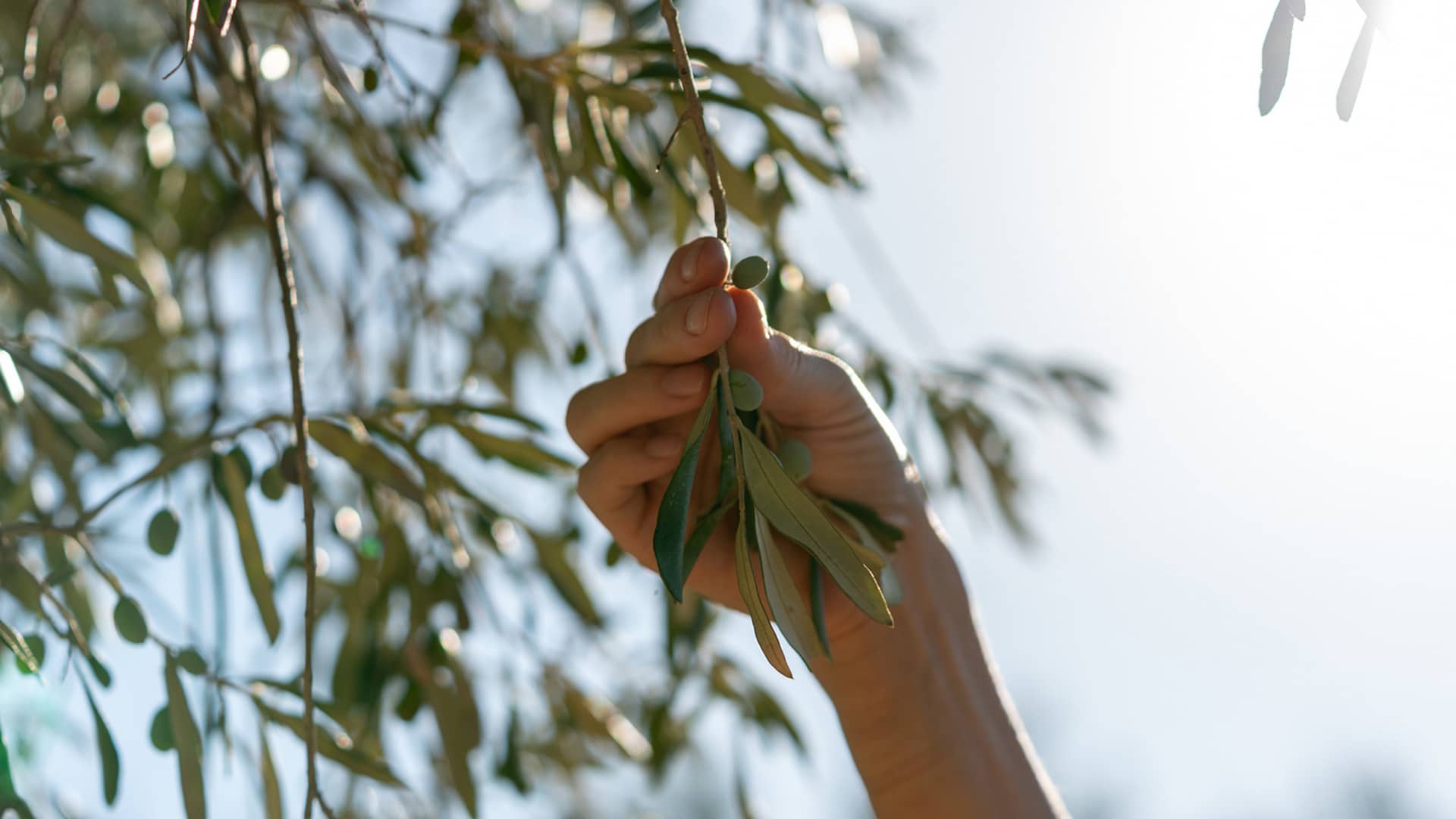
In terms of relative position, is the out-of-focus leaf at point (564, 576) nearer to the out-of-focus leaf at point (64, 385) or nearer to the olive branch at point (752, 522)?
the out-of-focus leaf at point (64, 385)

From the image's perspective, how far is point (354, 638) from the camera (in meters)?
1.28

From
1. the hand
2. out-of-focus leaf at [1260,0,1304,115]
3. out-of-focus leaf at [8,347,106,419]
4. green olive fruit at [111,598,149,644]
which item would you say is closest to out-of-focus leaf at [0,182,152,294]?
out-of-focus leaf at [8,347,106,419]

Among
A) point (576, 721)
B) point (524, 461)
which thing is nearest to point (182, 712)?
point (524, 461)

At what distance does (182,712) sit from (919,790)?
18.2 inches

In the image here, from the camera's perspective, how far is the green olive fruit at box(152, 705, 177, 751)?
70 cm

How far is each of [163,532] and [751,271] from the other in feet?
1.49

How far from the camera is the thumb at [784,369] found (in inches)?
23.0

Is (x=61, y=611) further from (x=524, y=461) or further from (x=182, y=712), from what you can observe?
(x=524, y=461)

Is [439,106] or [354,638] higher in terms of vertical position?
[439,106]

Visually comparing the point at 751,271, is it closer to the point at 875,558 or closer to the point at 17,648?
the point at 875,558

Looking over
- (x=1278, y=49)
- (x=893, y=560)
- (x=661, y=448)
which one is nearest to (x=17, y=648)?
(x=661, y=448)

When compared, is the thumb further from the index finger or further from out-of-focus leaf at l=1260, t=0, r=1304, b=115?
out-of-focus leaf at l=1260, t=0, r=1304, b=115

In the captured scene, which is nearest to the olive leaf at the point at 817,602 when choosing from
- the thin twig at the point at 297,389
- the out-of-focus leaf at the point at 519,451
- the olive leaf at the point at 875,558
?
the olive leaf at the point at 875,558

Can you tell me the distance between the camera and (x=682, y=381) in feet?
1.95
